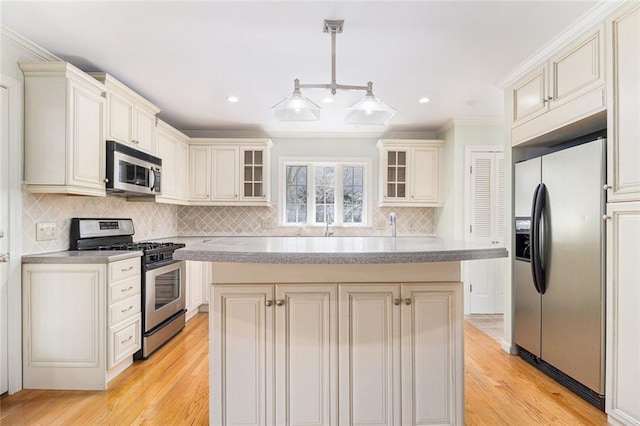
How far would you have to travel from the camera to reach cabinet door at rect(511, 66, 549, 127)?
259cm

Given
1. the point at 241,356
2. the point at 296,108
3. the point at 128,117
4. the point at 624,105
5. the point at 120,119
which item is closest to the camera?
the point at 241,356

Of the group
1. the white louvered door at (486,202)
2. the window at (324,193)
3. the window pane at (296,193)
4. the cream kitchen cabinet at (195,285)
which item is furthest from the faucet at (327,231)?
the white louvered door at (486,202)

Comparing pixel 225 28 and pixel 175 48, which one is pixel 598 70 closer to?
pixel 225 28

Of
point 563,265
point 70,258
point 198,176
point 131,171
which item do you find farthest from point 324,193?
point 70,258

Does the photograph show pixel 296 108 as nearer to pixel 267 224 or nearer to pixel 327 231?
pixel 327 231

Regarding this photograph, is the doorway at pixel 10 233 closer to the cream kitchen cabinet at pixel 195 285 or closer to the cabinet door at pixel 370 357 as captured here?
the cream kitchen cabinet at pixel 195 285

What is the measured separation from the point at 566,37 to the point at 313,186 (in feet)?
10.8

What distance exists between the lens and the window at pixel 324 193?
196 inches

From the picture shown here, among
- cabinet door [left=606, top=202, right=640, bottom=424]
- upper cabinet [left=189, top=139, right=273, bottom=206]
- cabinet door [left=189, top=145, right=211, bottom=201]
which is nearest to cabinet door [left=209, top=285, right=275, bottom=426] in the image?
cabinet door [left=606, top=202, right=640, bottom=424]

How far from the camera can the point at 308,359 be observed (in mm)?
1759

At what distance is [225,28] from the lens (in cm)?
220

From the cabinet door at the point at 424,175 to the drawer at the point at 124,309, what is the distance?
343 centimetres

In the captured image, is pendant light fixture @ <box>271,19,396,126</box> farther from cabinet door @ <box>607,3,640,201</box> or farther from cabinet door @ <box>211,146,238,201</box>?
cabinet door @ <box>211,146,238,201</box>

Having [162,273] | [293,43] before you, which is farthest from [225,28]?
[162,273]
